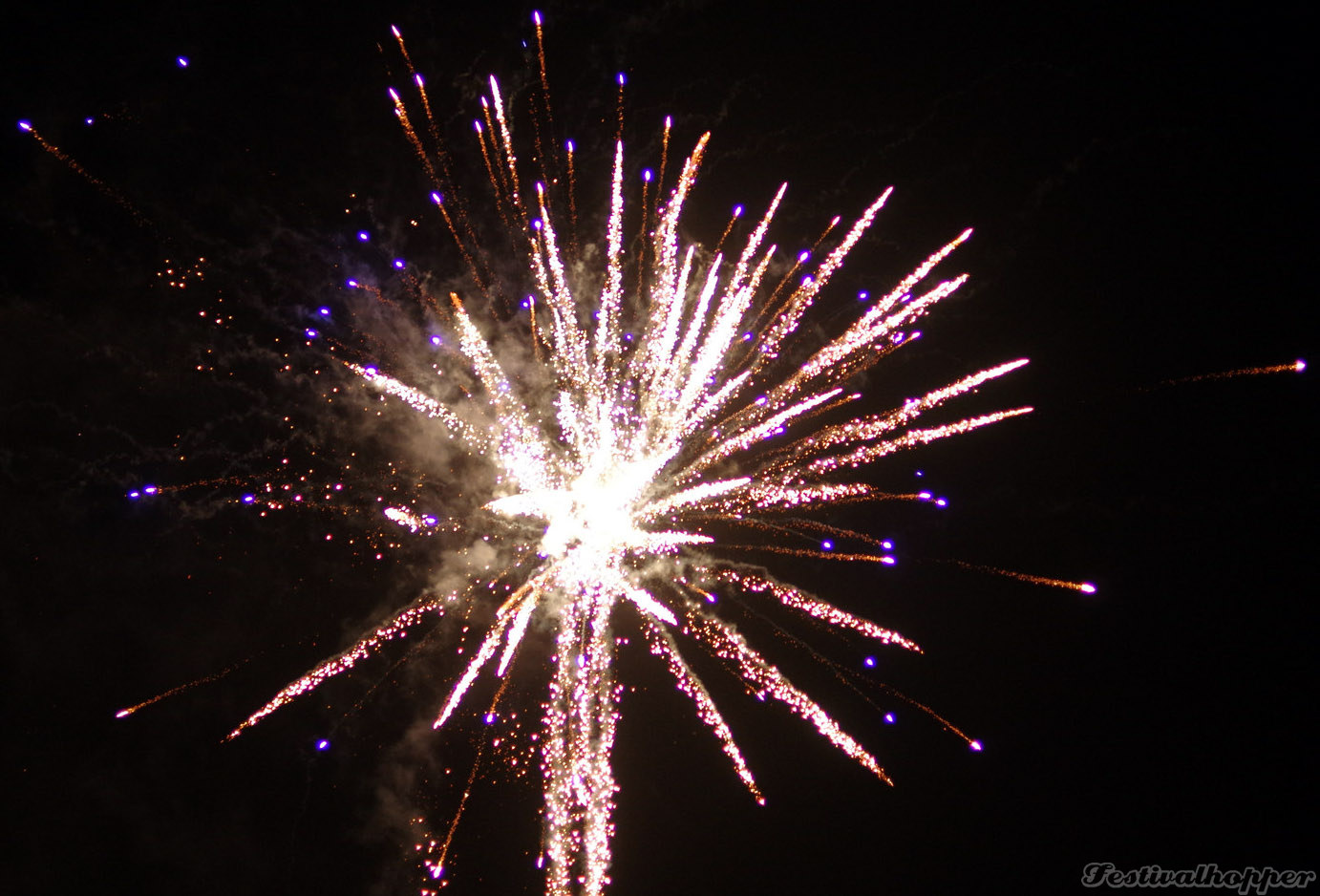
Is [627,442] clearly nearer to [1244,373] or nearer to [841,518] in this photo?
[841,518]

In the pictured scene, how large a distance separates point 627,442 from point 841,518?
7.56ft

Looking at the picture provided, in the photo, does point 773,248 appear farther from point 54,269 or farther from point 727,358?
point 54,269

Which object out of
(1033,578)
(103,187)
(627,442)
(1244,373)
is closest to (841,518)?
(1033,578)

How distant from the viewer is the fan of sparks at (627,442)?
13.1 ft

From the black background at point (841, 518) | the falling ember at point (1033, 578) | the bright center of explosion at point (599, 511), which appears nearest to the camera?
the bright center of explosion at point (599, 511)

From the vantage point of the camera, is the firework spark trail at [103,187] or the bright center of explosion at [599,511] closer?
the bright center of explosion at [599,511]

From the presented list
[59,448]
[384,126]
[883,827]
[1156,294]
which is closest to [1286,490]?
[1156,294]

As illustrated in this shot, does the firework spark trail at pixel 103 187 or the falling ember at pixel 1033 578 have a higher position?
the firework spark trail at pixel 103 187

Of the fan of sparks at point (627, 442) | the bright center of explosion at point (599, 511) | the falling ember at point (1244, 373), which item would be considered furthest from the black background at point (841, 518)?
the bright center of explosion at point (599, 511)

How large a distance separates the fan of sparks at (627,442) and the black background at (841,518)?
10.1 inches

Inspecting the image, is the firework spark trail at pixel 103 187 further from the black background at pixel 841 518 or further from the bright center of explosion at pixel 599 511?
the bright center of explosion at pixel 599 511

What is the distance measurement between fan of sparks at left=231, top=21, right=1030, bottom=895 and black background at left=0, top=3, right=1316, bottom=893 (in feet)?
0.84

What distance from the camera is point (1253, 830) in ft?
15.5

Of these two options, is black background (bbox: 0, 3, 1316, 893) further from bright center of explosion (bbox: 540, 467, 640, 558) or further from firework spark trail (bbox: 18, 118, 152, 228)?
bright center of explosion (bbox: 540, 467, 640, 558)
